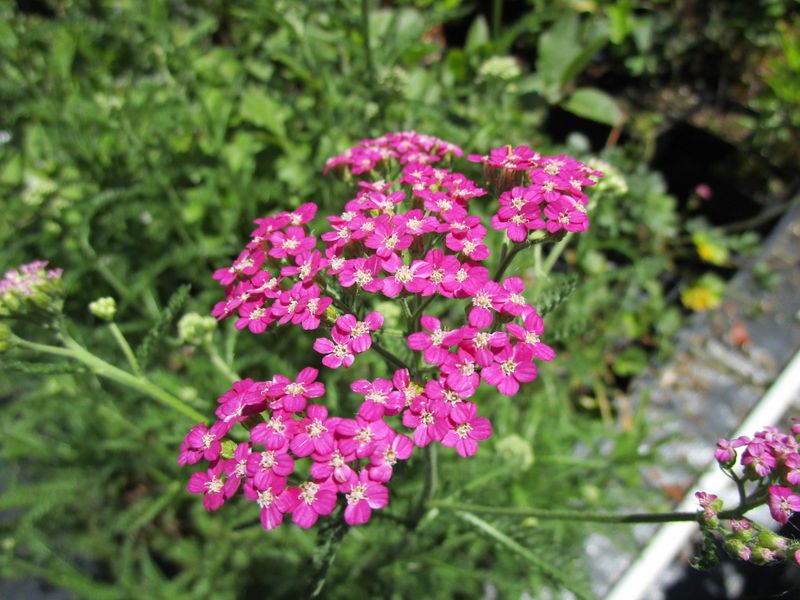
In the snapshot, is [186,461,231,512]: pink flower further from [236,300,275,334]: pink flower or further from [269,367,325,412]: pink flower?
[236,300,275,334]: pink flower

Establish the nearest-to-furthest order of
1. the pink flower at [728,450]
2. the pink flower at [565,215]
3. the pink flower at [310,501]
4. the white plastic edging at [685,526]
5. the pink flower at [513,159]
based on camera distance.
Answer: the pink flower at [310,501], the pink flower at [728,450], the pink flower at [565,215], the pink flower at [513,159], the white plastic edging at [685,526]

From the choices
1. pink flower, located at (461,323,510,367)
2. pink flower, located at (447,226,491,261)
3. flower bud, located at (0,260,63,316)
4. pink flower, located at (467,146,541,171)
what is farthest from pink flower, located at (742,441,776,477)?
flower bud, located at (0,260,63,316)

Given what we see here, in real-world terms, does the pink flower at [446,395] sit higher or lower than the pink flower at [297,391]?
higher

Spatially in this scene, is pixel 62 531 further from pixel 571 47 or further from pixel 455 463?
pixel 571 47

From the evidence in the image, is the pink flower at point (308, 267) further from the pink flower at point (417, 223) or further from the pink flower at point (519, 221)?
the pink flower at point (519, 221)

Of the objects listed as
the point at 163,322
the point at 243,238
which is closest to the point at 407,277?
the point at 163,322

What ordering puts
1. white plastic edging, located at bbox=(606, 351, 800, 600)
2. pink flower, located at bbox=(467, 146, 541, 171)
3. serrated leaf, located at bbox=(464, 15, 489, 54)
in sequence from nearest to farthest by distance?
pink flower, located at bbox=(467, 146, 541, 171) < white plastic edging, located at bbox=(606, 351, 800, 600) < serrated leaf, located at bbox=(464, 15, 489, 54)

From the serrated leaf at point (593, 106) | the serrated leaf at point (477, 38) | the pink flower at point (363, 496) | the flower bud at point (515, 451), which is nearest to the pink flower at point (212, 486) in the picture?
the pink flower at point (363, 496)

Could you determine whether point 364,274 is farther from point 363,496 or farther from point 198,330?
Answer: point 198,330
